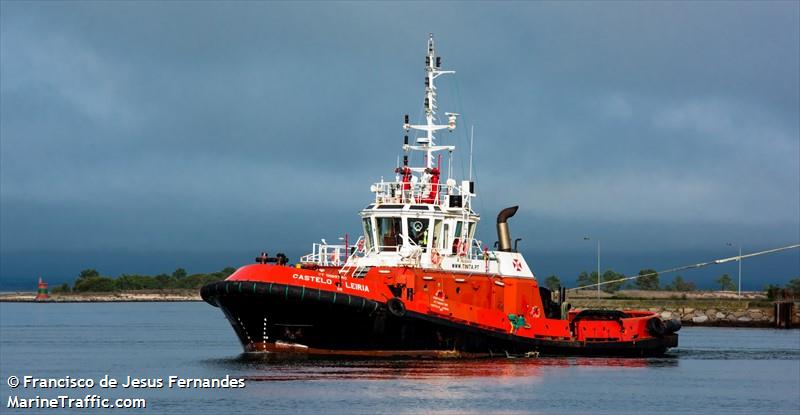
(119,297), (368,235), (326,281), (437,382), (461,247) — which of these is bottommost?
(437,382)

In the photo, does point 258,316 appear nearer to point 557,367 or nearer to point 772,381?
point 557,367

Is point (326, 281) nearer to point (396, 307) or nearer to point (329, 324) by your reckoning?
point (329, 324)

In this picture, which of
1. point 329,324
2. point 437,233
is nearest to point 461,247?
point 437,233

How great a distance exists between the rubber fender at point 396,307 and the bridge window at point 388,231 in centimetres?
341

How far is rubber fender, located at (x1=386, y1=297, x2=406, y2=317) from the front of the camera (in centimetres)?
3572

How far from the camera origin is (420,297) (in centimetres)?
3678

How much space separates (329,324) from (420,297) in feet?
9.37

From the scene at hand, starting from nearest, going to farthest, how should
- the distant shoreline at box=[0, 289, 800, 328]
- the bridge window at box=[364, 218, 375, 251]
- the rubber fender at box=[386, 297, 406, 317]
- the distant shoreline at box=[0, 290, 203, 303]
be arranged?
the rubber fender at box=[386, 297, 406, 317] → the bridge window at box=[364, 218, 375, 251] → the distant shoreline at box=[0, 289, 800, 328] → the distant shoreline at box=[0, 290, 203, 303]

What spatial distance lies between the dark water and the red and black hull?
0.72 meters

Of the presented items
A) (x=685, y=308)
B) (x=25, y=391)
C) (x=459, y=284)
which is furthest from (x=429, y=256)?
(x=685, y=308)

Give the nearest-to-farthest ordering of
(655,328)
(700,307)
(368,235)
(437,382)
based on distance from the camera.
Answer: (437,382)
(368,235)
(655,328)
(700,307)

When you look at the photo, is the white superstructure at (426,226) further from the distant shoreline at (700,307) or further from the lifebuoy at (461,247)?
the distant shoreline at (700,307)

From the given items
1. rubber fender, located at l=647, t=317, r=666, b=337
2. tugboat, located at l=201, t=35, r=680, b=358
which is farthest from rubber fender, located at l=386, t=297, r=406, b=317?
rubber fender, located at l=647, t=317, r=666, b=337

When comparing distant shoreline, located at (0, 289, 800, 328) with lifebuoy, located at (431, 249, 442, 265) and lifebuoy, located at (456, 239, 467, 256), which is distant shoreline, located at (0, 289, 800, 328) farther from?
lifebuoy, located at (431, 249, 442, 265)
